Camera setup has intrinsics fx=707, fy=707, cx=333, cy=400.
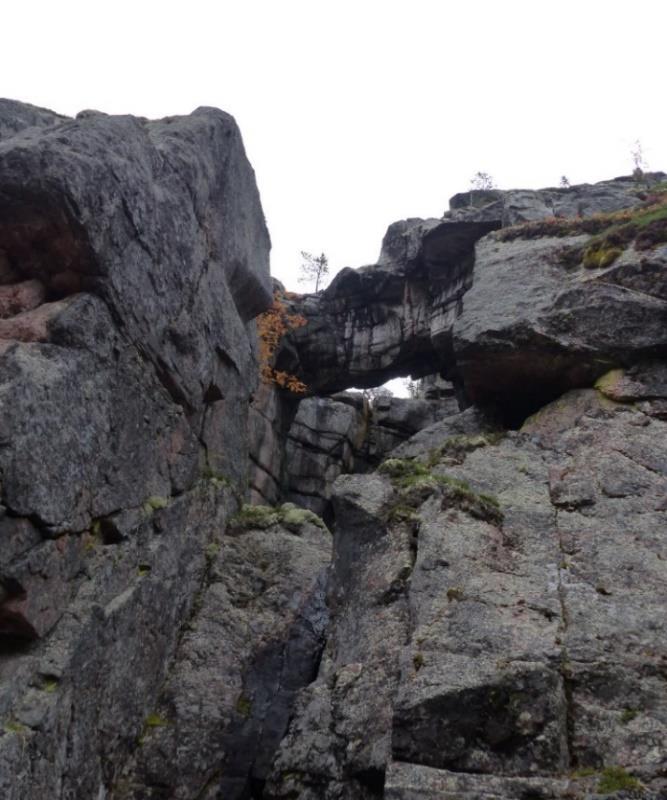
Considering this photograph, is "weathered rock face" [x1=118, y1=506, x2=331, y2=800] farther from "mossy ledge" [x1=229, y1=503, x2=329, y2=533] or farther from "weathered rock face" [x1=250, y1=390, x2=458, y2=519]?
"weathered rock face" [x1=250, y1=390, x2=458, y2=519]

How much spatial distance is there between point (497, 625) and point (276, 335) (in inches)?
982

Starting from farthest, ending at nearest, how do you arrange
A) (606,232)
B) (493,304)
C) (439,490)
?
1. (606,232)
2. (493,304)
3. (439,490)

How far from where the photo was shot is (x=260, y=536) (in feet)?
56.1

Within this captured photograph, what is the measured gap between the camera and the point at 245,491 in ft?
62.8

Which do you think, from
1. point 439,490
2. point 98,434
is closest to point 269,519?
point 439,490

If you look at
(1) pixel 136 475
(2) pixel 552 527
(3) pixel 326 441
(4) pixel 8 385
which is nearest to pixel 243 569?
(1) pixel 136 475

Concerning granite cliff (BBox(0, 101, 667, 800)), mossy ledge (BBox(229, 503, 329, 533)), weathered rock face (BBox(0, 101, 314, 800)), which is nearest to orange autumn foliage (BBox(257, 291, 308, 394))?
granite cliff (BBox(0, 101, 667, 800))

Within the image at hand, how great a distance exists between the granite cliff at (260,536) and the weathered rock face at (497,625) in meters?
0.04

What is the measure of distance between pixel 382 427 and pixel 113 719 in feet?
87.3

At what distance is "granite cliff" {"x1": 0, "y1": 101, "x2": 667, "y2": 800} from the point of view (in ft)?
30.6

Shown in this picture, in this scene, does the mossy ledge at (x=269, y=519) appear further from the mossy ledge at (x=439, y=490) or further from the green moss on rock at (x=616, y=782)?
the green moss on rock at (x=616, y=782)

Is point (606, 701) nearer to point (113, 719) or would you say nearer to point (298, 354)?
point (113, 719)

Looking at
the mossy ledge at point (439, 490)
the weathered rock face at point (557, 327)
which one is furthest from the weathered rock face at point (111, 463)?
the weathered rock face at point (557, 327)

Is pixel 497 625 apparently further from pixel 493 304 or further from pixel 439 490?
pixel 493 304
